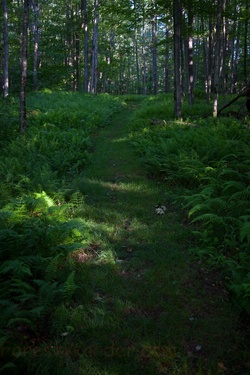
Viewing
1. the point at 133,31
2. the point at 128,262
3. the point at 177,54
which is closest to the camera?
the point at 128,262

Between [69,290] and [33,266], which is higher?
[33,266]

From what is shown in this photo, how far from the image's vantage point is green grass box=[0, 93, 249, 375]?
9.90 ft

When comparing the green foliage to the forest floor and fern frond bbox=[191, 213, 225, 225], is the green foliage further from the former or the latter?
fern frond bbox=[191, 213, 225, 225]

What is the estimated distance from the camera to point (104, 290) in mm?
4105

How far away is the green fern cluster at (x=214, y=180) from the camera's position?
180 inches

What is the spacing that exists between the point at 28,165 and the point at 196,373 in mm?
7171

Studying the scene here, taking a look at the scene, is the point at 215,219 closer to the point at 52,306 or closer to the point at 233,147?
the point at 52,306

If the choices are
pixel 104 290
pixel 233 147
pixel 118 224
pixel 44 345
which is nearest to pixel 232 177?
pixel 233 147

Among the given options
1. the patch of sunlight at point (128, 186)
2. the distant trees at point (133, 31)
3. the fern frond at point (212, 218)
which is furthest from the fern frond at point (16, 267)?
the distant trees at point (133, 31)

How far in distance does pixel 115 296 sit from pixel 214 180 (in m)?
4.04

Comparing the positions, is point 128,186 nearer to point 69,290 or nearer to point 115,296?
point 115,296

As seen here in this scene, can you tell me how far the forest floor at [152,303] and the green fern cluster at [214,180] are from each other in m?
0.34

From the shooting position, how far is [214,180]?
6797mm

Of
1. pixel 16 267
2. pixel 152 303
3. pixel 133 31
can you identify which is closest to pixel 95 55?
pixel 133 31
